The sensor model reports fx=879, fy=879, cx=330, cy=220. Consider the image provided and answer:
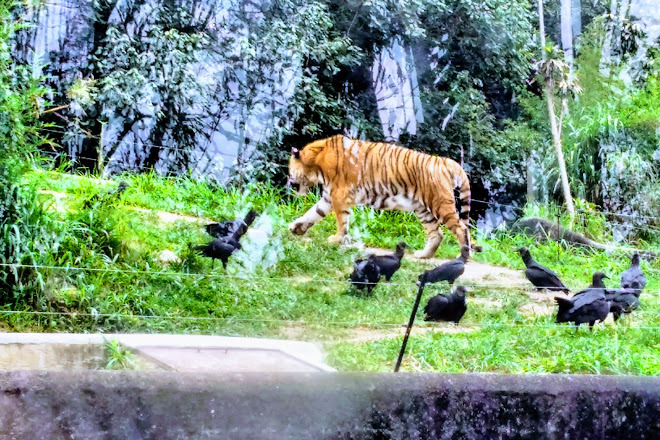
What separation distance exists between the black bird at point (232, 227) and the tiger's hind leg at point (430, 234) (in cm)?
62

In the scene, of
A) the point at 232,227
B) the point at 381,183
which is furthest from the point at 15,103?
the point at 381,183

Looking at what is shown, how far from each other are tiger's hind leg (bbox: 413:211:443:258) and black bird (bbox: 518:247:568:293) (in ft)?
1.14

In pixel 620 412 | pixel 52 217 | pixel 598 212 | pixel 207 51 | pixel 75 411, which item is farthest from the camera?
pixel 598 212

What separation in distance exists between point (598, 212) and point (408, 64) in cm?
102

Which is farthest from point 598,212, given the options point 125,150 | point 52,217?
point 52,217

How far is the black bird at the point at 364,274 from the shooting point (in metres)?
3.15

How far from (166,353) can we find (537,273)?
56.3 inches

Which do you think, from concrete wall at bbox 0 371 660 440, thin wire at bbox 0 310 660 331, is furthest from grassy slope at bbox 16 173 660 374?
concrete wall at bbox 0 371 660 440

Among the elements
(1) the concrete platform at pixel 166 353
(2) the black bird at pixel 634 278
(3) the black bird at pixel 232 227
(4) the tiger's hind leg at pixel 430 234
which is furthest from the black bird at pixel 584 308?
(3) the black bird at pixel 232 227

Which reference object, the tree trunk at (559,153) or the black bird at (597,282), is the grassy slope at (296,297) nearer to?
the black bird at (597,282)

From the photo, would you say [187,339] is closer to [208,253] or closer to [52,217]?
[208,253]

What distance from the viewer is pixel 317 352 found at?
3027 millimetres

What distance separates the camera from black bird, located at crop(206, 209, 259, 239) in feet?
9.96

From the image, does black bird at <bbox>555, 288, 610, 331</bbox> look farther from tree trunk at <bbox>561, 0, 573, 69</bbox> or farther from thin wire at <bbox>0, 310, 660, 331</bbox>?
tree trunk at <bbox>561, 0, 573, 69</bbox>
